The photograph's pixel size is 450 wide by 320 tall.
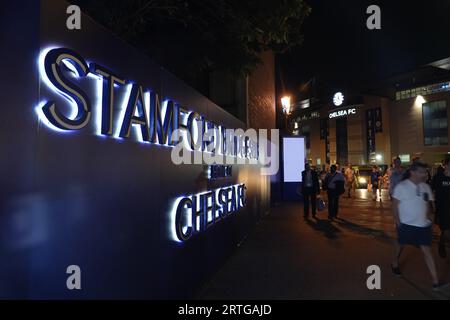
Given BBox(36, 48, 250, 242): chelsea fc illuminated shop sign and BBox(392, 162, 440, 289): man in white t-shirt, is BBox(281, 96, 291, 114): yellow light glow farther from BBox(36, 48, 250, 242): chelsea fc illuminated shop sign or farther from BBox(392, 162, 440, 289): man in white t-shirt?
BBox(392, 162, 440, 289): man in white t-shirt

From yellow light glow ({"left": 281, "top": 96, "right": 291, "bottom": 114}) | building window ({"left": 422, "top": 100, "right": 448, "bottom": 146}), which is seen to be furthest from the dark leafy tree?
building window ({"left": 422, "top": 100, "right": 448, "bottom": 146})

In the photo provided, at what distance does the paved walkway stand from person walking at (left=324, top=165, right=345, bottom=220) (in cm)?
146

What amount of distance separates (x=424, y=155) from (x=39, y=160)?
5183 centimetres

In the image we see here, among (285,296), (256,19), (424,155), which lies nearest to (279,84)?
(256,19)

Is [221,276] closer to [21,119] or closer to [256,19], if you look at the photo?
[21,119]

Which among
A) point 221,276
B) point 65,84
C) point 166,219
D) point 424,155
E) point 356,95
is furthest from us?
point 356,95

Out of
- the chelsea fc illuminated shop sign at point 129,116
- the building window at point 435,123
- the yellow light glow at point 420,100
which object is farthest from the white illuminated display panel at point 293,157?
the yellow light glow at point 420,100

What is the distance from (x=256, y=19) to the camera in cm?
666

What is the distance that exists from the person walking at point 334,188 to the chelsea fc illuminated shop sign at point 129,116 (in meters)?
6.12

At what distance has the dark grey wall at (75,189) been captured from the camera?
219cm

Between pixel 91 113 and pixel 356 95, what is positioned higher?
pixel 356 95

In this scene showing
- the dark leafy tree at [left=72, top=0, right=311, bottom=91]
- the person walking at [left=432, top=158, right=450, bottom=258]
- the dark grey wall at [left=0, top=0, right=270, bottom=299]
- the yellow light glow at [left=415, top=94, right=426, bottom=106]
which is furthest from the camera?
the yellow light glow at [left=415, top=94, right=426, bottom=106]

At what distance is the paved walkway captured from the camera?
15.7 feet

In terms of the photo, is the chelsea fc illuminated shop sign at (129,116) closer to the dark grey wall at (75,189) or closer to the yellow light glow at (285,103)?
the dark grey wall at (75,189)
